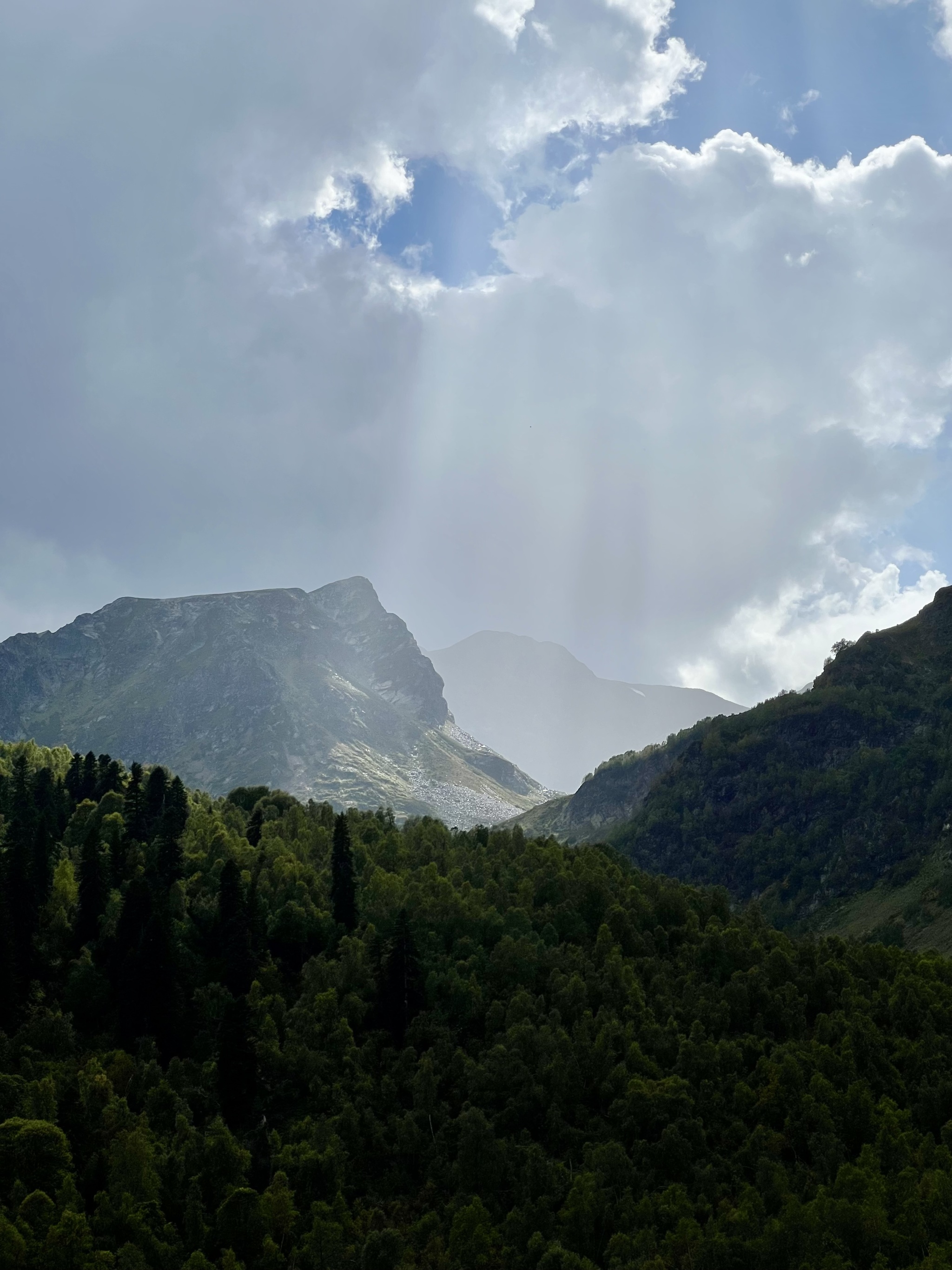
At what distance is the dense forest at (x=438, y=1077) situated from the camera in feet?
261

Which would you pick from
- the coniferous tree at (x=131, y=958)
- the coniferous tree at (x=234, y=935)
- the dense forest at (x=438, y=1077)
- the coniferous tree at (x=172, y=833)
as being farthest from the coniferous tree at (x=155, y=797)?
the coniferous tree at (x=131, y=958)

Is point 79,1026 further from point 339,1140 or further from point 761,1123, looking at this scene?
point 761,1123

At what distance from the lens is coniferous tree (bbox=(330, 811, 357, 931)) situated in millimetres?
137125

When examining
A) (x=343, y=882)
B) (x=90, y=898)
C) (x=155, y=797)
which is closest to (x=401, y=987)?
(x=343, y=882)

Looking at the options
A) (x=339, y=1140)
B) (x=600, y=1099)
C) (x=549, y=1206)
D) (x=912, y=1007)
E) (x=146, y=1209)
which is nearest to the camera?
(x=146, y=1209)

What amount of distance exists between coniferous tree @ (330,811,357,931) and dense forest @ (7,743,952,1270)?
1.25 metres

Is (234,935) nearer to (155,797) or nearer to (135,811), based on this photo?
(135,811)

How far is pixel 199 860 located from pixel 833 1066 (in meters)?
94.5

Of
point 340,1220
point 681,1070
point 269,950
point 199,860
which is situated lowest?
point 340,1220

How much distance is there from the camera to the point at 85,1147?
284 feet

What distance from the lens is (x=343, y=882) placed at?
462ft

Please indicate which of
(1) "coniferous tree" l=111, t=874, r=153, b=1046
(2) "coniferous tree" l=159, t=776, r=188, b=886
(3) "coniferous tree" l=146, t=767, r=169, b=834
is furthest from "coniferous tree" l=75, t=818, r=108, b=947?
(3) "coniferous tree" l=146, t=767, r=169, b=834

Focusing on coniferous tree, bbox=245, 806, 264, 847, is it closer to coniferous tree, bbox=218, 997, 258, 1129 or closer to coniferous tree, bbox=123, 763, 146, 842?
coniferous tree, bbox=123, 763, 146, 842

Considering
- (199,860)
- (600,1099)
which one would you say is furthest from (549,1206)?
(199,860)
